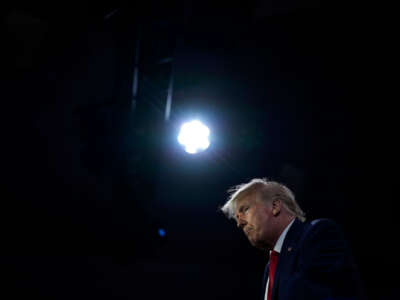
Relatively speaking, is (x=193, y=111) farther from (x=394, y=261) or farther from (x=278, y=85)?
(x=394, y=261)

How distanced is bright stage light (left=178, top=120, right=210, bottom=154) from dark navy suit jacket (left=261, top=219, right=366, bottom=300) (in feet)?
8.07

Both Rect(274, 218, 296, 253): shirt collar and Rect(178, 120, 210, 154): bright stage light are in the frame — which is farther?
Rect(178, 120, 210, 154): bright stage light

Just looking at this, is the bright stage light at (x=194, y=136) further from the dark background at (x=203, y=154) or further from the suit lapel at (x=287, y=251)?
the suit lapel at (x=287, y=251)

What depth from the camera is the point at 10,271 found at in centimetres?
464

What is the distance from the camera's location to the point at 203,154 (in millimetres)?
5723

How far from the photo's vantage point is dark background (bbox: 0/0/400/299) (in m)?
4.89

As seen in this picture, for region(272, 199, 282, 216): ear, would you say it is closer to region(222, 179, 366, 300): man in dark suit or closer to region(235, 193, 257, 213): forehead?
region(222, 179, 366, 300): man in dark suit

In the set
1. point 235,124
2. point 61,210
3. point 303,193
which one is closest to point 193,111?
point 235,124

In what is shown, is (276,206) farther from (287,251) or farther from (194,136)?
(194,136)

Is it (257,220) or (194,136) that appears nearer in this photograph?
(257,220)

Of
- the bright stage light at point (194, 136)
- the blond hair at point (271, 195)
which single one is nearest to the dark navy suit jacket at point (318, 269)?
the blond hair at point (271, 195)

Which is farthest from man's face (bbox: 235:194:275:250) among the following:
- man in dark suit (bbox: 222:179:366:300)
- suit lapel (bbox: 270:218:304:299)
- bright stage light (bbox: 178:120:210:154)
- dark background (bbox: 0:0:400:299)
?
dark background (bbox: 0:0:400:299)

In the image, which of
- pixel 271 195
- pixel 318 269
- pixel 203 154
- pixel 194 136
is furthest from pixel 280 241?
pixel 203 154

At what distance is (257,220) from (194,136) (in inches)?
84.8
